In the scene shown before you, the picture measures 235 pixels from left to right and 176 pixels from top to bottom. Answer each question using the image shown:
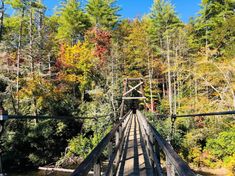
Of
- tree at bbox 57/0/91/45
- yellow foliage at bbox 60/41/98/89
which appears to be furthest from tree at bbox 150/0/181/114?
yellow foliage at bbox 60/41/98/89

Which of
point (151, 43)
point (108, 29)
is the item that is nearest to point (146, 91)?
point (151, 43)

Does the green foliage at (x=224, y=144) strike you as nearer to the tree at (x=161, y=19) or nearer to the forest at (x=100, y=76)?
the forest at (x=100, y=76)

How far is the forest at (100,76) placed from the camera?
48.8ft

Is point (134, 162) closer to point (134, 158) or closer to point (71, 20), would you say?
point (134, 158)

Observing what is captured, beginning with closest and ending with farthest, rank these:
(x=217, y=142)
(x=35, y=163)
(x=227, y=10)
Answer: (x=35, y=163), (x=217, y=142), (x=227, y=10)

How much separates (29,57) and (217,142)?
12.6 m

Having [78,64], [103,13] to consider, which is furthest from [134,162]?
[103,13]

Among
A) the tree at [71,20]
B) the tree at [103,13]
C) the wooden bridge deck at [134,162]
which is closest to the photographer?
the wooden bridge deck at [134,162]

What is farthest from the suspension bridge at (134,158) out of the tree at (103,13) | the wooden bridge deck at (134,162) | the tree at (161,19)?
the tree at (103,13)

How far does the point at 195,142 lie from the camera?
16766 millimetres

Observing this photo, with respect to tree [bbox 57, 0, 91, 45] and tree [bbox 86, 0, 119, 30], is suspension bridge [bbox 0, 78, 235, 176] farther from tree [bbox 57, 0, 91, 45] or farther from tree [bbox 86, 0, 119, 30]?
tree [bbox 86, 0, 119, 30]

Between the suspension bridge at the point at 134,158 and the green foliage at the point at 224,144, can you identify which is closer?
the suspension bridge at the point at 134,158

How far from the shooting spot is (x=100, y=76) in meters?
21.0

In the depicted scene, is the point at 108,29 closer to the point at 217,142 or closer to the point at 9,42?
the point at 9,42
